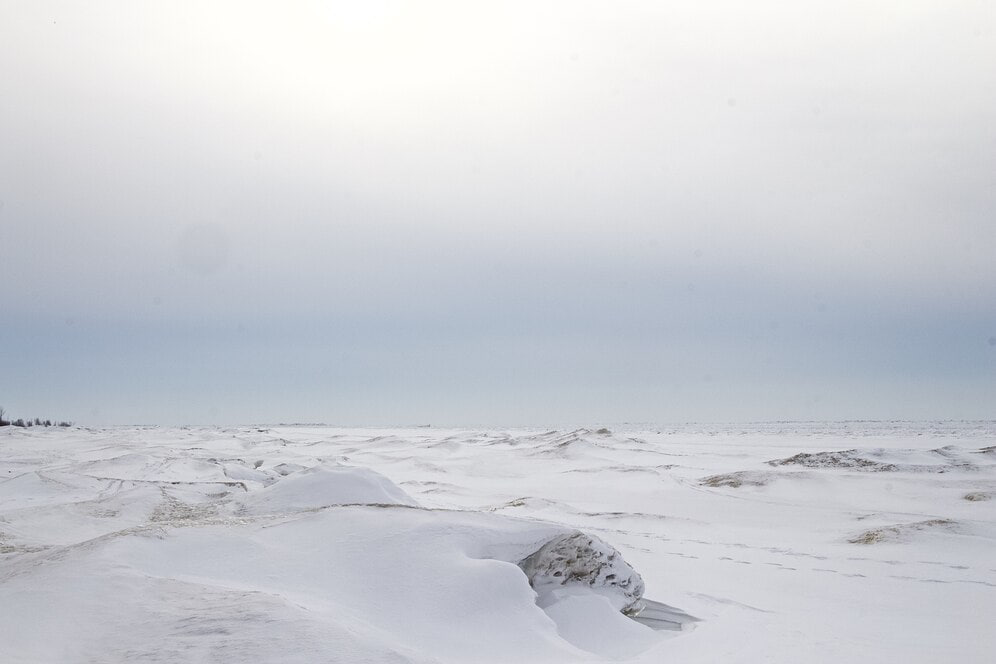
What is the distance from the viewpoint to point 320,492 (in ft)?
20.7

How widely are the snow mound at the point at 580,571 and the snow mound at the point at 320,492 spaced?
2.11m

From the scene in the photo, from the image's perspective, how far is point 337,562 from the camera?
12.1ft

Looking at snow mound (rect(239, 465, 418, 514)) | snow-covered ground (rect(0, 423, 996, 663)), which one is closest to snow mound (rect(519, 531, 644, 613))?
snow-covered ground (rect(0, 423, 996, 663))

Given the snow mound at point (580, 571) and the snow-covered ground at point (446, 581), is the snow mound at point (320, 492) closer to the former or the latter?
the snow-covered ground at point (446, 581)

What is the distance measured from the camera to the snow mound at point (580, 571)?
428cm

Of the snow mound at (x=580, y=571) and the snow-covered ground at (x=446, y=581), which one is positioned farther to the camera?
the snow mound at (x=580, y=571)

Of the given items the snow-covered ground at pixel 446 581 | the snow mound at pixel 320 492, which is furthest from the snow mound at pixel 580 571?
the snow mound at pixel 320 492

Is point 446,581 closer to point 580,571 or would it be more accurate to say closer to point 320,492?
point 580,571

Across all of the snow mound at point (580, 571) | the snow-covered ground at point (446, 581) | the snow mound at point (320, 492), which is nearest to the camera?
the snow-covered ground at point (446, 581)

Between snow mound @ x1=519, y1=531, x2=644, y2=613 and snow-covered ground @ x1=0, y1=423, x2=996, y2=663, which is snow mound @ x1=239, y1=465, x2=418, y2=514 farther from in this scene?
snow mound @ x1=519, y1=531, x2=644, y2=613

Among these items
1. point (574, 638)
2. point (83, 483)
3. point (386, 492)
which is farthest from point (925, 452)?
point (83, 483)

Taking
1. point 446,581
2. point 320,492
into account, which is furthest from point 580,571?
point 320,492

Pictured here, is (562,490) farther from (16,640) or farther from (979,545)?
(16,640)

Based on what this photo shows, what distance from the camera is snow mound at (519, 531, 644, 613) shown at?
14.0 ft
